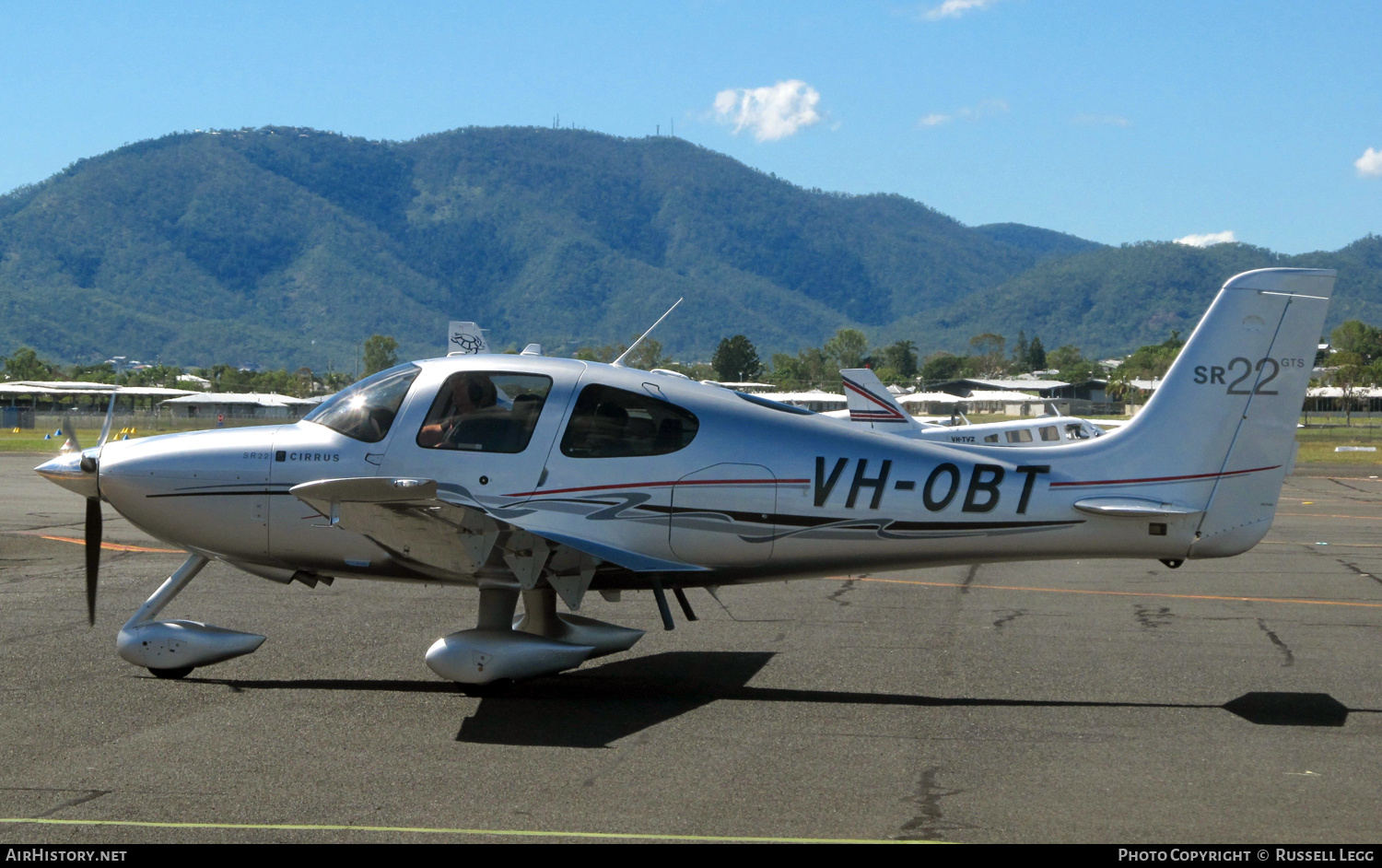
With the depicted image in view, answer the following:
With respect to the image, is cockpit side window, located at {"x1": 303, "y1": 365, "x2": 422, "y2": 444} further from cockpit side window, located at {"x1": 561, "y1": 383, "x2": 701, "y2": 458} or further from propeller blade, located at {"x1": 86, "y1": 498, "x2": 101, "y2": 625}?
propeller blade, located at {"x1": 86, "y1": 498, "x2": 101, "y2": 625}

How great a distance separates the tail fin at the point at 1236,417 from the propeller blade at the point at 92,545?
7583 mm

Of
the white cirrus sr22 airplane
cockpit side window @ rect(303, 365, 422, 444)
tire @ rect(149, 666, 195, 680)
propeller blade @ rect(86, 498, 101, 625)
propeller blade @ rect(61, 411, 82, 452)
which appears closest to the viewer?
the white cirrus sr22 airplane

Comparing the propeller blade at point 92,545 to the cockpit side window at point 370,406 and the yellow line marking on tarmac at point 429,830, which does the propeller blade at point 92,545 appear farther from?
the yellow line marking on tarmac at point 429,830

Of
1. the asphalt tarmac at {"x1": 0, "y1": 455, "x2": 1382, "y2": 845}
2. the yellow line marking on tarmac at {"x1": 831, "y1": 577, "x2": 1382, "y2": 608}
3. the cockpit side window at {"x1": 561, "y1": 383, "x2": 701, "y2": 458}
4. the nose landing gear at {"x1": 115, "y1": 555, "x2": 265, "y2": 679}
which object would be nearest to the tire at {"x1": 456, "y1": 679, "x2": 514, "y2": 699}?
the asphalt tarmac at {"x1": 0, "y1": 455, "x2": 1382, "y2": 845}

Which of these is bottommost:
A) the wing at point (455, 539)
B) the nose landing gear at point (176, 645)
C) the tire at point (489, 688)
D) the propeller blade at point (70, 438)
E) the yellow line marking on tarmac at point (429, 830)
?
Result: the tire at point (489, 688)

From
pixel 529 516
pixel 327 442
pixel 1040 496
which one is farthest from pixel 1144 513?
pixel 327 442

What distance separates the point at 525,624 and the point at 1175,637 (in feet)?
18.8

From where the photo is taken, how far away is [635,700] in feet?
27.1

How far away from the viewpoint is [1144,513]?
326 inches

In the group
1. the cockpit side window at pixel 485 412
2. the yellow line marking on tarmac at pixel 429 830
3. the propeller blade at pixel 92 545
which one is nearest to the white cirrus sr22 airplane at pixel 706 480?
the cockpit side window at pixel 485 412

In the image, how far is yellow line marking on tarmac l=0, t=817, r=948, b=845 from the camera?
5.32 meters

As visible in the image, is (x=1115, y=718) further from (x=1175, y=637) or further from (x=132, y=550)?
(x=132, y=550)

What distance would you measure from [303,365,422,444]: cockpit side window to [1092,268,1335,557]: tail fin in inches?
202

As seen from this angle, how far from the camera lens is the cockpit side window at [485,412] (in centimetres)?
841
